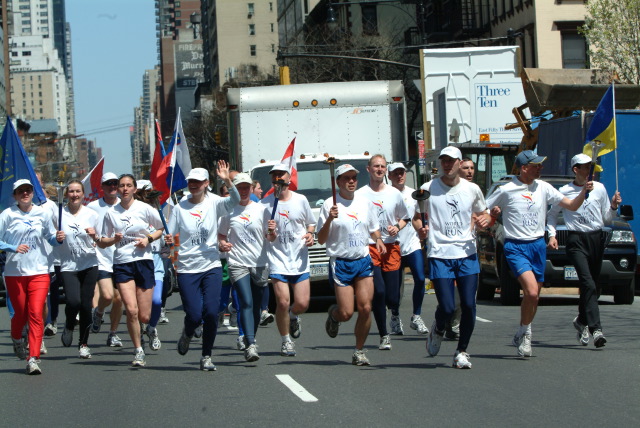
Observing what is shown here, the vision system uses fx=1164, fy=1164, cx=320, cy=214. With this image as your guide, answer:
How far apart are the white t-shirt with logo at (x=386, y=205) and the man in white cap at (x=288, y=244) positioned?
75cm

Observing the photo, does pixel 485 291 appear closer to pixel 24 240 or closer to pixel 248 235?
pixel 248 235

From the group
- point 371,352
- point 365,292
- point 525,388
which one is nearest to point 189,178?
point 365,292

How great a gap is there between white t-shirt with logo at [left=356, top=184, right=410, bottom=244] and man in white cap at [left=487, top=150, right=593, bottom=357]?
3.23ft

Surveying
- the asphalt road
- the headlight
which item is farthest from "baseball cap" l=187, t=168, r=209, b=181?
the headlight

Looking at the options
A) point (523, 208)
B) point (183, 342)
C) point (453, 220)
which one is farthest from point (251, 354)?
point (523, 208)

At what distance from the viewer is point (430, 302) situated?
18.4m

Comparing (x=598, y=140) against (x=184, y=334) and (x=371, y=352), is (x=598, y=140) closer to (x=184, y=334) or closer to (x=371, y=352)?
(x=371, y=352)

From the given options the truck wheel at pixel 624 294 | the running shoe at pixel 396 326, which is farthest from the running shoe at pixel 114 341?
the truck wheel at pixel 624 294

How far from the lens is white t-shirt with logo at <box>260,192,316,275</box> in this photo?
11.3 metres

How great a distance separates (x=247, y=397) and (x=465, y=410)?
6.03 feet

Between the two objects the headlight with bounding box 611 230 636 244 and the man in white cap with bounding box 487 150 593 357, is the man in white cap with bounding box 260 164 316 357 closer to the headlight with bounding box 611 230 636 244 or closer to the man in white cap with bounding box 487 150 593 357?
the man in white cap with bounding box 487 150 593 357

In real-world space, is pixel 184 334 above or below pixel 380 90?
below

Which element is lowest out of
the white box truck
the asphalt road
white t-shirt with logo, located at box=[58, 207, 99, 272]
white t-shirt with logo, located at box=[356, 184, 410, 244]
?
the asphalt road

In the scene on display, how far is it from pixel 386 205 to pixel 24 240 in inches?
142
